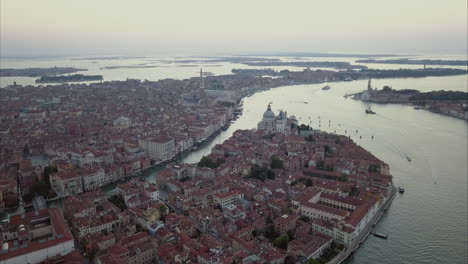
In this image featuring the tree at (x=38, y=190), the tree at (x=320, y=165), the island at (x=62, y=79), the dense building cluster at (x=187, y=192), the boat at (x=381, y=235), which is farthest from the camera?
the island at (x=62, y=79)

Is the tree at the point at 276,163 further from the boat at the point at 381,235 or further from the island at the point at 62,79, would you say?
the island at the point at 62,79

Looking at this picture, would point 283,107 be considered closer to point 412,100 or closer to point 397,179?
point 412,100

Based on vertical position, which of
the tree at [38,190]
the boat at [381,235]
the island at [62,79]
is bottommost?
the boat at [381,235]

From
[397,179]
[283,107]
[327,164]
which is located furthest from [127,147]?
[283,107]

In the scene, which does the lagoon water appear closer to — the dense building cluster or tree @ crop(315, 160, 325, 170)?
the dense building cluster

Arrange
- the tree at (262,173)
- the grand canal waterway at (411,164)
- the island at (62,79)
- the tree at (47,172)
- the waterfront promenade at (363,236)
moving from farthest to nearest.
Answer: the island at (62,79) → the tree at (47,172) → the tree at (262,173) → the grand canal waterway at (411,164) → the waterfront promenade at (363,236)

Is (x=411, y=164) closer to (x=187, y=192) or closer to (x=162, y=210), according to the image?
(x=187, y=192)

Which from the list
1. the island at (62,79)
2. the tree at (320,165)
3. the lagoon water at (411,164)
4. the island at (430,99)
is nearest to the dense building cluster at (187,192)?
the tree at (320,165)
